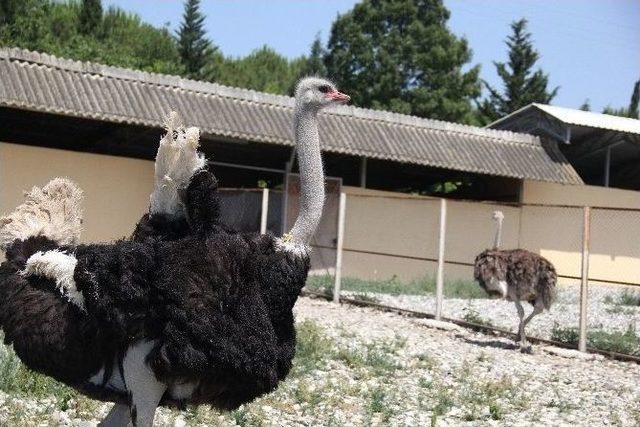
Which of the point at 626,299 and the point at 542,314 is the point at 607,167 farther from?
the point at 542,314

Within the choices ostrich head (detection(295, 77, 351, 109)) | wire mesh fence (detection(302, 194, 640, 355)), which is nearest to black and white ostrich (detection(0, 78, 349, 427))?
ostrich head (detection(295, 77, 351, 109))

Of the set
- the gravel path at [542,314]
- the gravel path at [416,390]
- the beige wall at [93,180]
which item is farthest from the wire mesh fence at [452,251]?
the gravel path at [416,390]

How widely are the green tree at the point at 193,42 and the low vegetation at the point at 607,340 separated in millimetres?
23753

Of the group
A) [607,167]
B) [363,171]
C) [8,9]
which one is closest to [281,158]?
[363,171]

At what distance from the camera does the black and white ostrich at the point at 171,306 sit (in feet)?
14.1

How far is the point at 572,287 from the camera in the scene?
17000 millimetres

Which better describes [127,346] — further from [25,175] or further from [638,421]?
[25,175]

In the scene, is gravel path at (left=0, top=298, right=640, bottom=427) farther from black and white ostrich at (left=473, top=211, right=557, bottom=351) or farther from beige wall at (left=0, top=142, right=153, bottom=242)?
beige wall at (left=0, top=142, right=153, bottom=242)

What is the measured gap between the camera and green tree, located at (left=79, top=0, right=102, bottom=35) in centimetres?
3462

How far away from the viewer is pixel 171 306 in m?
4.26

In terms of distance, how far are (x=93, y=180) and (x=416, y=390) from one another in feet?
29.9

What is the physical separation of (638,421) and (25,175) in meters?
10.3

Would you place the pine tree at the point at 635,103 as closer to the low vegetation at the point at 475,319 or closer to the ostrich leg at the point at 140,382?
the low vegetation at the point at 475,319

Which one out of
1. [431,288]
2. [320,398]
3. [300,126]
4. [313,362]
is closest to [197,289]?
[300,126]
